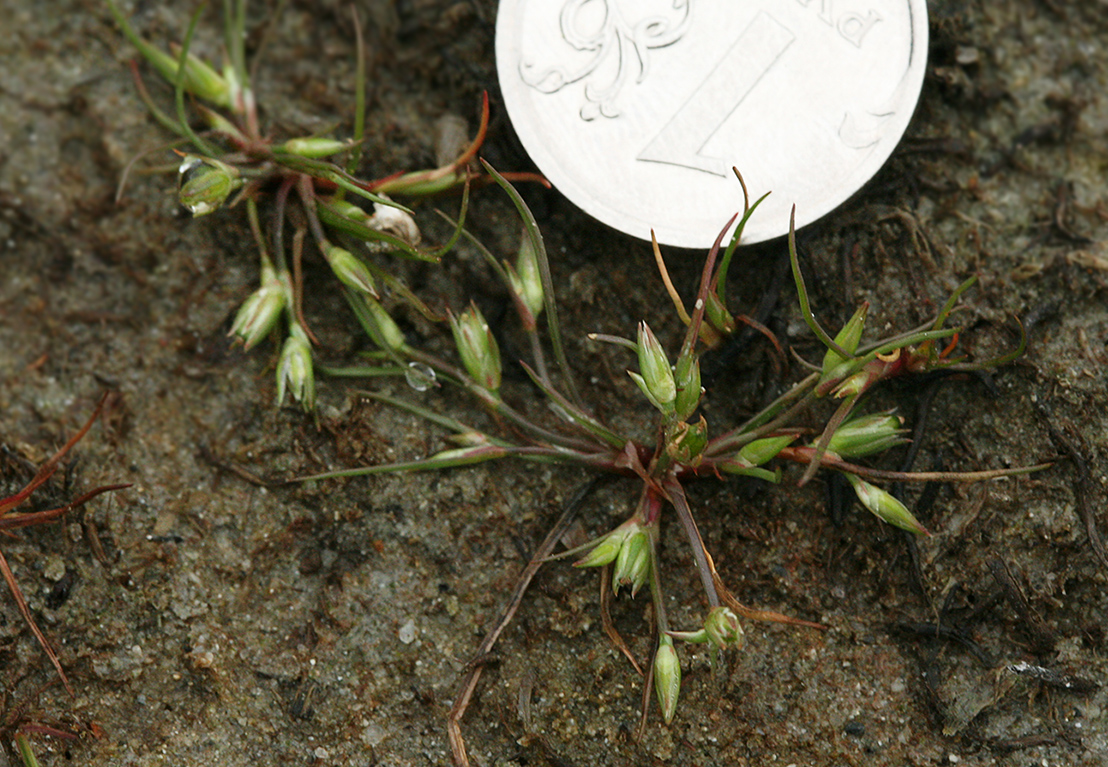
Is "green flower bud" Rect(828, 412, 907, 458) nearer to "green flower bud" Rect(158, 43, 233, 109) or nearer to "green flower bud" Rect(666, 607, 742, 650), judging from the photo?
"green flower bud" Rect(666, 607, 742, 650)

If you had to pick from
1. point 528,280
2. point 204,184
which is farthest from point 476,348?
point 204,184

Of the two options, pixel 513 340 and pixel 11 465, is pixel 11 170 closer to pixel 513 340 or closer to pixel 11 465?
pixel 11 465

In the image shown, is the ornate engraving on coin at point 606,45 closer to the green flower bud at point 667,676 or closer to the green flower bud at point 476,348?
the green flower bud at point 476,348

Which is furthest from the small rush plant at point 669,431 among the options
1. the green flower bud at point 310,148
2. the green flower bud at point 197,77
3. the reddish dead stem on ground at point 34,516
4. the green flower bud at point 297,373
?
the green flower bud at point 197,77

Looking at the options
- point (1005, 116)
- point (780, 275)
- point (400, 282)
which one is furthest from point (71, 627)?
point (1005, 116)

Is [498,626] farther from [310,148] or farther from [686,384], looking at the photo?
[310,148]
